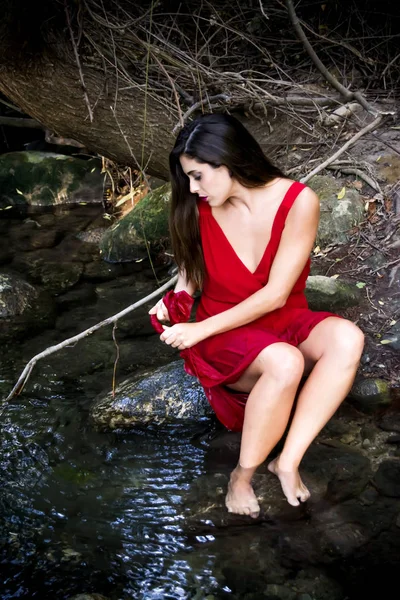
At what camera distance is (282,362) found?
2592 mm

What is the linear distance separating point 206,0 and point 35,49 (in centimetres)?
145

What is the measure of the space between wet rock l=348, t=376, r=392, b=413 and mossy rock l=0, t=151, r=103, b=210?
17.9ft

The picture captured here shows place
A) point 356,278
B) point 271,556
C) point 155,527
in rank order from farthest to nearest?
point 356,278 → point 155,527 → point 271,556

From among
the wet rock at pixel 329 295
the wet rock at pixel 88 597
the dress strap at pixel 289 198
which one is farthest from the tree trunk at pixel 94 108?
the wet rock at pixel 88 597

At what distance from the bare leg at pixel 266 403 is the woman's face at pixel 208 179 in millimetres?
675

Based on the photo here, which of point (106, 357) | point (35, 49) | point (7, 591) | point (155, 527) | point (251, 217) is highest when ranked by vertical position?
point (35, 49)

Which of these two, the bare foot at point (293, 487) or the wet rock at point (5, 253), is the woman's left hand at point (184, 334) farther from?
the wet rock at point (5, 253)

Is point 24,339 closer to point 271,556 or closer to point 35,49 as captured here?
point 35,49

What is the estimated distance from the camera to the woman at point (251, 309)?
104 inches

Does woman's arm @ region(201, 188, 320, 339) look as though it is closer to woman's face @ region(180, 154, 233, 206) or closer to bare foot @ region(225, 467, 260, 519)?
woman's face @ region(180, 154, 233, 206)

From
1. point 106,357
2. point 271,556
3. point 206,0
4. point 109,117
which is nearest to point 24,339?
point 106,357

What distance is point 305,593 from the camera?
238 cm

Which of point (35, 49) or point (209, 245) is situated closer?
point (209, 245)

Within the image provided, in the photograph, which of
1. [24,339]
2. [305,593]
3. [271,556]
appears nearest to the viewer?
[305,593]
